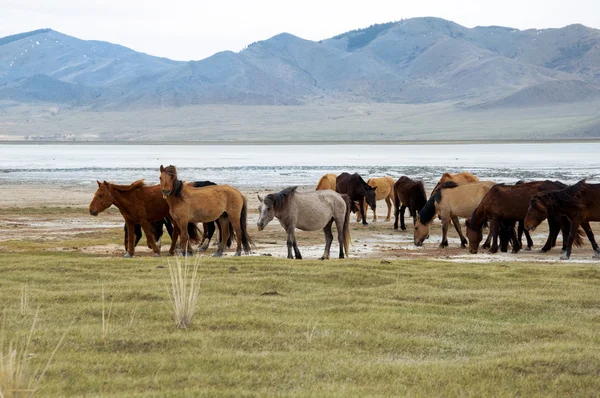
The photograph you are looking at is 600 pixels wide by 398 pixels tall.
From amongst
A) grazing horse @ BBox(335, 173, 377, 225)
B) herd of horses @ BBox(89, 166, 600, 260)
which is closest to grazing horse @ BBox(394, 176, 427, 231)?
grazing horse @ BBox(335, 173, 377, 225)

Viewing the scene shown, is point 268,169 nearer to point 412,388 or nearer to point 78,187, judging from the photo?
point 78,187

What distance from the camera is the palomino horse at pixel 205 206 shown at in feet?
51.9

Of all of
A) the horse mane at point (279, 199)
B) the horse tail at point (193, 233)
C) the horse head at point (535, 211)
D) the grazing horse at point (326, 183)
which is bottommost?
the horse tail at point (193, 233)

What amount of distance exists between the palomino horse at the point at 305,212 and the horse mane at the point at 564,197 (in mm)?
3550

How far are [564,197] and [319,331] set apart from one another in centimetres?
923

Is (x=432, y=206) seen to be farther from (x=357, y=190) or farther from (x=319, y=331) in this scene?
(x=319, y=331)

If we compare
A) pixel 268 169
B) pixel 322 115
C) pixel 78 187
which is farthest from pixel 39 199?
pixel 322 115

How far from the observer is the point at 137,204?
16.6 metres

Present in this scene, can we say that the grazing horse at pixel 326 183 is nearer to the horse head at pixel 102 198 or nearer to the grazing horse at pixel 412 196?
the grazing horse at pixel 412 196

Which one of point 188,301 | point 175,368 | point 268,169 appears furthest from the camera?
point 268,169

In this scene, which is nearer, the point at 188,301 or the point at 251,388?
the point at 251,388

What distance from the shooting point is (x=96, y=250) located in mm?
17328

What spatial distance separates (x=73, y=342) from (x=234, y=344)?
1.38 m

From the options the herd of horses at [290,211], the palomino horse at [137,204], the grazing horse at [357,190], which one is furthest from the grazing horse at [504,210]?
the grazing horse at [357,190]
